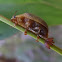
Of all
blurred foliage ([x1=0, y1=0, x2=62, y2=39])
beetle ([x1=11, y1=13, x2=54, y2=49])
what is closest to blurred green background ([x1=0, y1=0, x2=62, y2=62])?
blurred foliage ([x1=0, y1=0, x2=62, y2=39])

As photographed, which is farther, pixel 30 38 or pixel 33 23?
pixel 30 38

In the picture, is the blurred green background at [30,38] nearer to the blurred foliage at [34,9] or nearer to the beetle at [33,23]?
the blurred foliage at [34,9]

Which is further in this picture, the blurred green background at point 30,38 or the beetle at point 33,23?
the blurred green background at point 30,38

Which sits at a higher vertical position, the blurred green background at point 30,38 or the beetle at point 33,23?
the beetle at point 33,23

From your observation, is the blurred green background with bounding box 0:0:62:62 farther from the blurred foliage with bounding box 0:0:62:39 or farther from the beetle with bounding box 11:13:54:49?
the beetle with bounding box 11:13:54:49

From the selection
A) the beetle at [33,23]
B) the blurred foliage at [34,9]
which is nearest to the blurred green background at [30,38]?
the blurred foliage at [34,9]

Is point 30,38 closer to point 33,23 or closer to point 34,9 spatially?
point 34,9

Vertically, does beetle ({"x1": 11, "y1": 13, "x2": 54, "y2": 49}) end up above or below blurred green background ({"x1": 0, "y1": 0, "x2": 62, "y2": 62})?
above

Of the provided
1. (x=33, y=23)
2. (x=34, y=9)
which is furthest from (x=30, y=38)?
(x=33, y=23)
